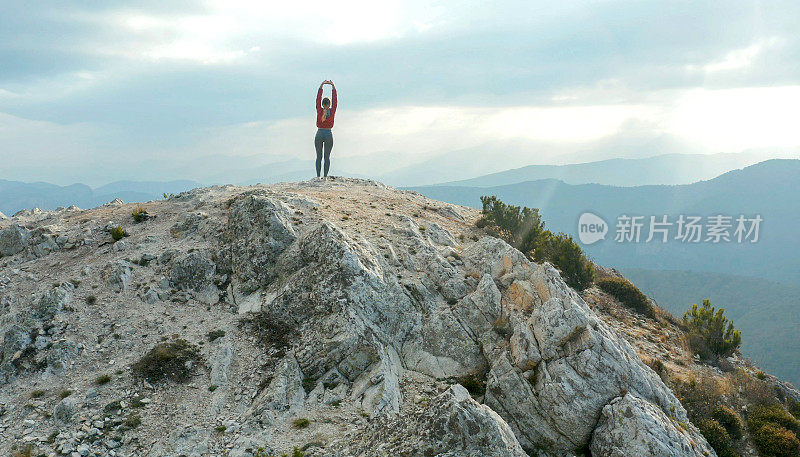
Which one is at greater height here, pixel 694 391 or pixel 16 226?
pixel 16 226

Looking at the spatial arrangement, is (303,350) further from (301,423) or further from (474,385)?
(474,385)

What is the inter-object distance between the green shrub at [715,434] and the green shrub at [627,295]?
53.8 feet

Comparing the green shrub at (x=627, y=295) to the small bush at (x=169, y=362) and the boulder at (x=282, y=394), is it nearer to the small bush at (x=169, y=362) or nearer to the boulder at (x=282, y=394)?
the boulder at (x=282, y=394)

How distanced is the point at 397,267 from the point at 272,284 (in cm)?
853

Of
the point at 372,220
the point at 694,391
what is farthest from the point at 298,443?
the point at 694,391

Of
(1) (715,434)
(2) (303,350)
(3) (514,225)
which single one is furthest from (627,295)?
(2) (303,350)

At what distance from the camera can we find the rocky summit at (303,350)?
18.4 m

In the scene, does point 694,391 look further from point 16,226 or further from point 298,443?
point 16,226

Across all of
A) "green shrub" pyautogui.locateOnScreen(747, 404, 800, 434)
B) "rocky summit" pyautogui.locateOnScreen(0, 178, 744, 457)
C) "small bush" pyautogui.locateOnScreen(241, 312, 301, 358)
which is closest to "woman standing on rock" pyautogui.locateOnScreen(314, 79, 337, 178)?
"rocky summit" pyautogui.locateOnScreen(0, 178, 744, 457)

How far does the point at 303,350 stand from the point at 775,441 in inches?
992

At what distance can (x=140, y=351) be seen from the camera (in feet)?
75.8

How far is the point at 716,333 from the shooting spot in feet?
104

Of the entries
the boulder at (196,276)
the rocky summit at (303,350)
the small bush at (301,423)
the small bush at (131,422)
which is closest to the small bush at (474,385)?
the rocky summit at (303,350)

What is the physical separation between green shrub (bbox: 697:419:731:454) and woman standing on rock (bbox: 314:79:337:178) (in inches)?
1593
